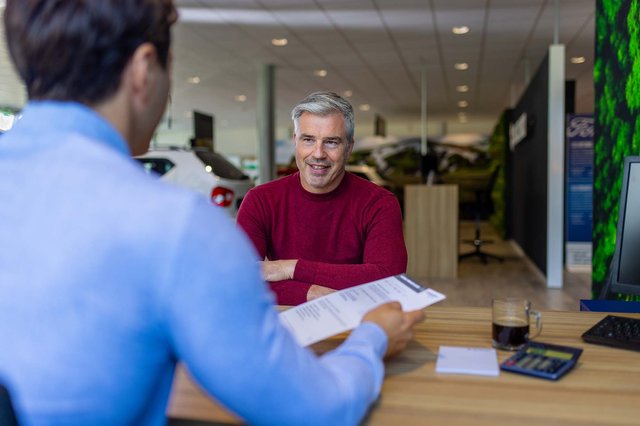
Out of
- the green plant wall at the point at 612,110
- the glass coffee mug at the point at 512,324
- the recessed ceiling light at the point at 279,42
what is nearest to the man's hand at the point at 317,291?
the glass coffee mug at the point at 512,324

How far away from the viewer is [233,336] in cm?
56

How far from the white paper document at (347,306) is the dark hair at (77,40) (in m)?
0.56

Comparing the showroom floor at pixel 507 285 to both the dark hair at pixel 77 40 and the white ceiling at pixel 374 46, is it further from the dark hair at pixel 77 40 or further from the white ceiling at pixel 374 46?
the dark hair at pixel 77 40

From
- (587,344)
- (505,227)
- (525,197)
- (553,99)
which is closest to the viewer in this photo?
(587,344)

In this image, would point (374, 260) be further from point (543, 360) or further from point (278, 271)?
point (543, 360)

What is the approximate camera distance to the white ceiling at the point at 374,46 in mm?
6352

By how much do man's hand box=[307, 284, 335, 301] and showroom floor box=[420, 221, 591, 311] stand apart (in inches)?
123

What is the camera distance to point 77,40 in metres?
0.61

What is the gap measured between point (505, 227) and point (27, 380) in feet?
34.7

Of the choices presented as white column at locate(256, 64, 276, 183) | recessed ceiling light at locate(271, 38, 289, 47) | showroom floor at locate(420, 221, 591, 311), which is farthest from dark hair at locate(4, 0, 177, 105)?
white column at locate(256, 64, 276, 183)

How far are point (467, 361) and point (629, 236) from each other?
668 millimetres

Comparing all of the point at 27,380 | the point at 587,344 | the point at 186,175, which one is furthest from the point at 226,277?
the point at 186,175

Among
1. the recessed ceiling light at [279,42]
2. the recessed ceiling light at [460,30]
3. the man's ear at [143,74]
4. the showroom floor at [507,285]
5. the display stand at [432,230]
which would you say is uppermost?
the recessed ceiling light at [279,42]

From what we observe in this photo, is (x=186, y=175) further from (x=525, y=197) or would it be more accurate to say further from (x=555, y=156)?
(x=525, y=197)
